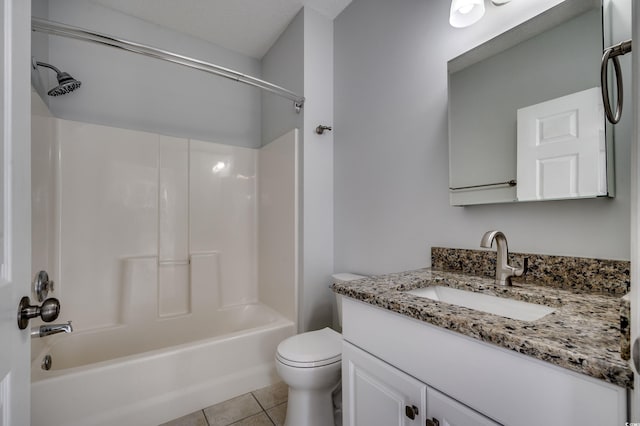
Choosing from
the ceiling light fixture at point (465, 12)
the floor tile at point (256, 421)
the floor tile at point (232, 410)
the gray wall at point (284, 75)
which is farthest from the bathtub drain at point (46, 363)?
the ceiling light fixture at point (465, 12)

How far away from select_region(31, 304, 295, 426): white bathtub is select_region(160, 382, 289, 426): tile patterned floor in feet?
0.15

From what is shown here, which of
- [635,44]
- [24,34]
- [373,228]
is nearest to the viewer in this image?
[635,44]

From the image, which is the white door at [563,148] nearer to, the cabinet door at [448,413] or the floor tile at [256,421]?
the cabinet door at [448,413]

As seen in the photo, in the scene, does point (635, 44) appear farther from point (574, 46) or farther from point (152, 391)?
point (152, 391)

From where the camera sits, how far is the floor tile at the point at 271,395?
5.68 feet

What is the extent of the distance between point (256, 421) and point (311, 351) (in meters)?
0.60

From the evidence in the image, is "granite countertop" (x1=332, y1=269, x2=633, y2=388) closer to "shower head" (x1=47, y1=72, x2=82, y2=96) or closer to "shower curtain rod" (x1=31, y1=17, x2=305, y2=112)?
"shower curtain rod" (x1=31, y1=17, x2=305, y2=112)

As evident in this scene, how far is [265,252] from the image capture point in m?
2.54

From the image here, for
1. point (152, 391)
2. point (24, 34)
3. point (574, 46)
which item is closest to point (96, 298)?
point (152, 391)

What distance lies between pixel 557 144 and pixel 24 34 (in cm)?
157

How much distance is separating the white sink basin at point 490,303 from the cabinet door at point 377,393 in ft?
1.01

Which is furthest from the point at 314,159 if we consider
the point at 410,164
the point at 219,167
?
the point at 219,167

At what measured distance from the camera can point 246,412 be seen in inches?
64.8

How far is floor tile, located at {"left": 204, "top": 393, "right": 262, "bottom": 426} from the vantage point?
62.3 inches
